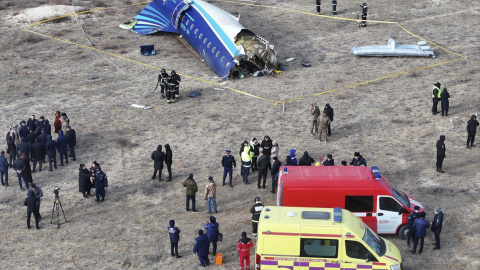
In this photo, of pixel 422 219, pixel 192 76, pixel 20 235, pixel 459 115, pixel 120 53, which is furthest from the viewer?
pixel 120 53

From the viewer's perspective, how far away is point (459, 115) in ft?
115

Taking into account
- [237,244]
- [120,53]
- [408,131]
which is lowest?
[237,244]

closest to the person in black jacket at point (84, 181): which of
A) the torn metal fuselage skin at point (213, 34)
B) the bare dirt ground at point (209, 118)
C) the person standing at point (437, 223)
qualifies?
the bare dirt ground at point (209, 118)

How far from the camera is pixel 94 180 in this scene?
28.4 m

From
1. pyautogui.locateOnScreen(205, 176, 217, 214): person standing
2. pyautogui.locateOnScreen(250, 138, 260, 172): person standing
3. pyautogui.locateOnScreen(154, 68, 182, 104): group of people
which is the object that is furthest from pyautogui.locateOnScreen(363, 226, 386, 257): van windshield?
pyautogui.locateOnScreen(154, 68, 182, 104): group of people

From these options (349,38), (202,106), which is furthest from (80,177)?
(349,38)

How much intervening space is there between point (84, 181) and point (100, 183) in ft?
2.35

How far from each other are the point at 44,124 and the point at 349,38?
2096 cm

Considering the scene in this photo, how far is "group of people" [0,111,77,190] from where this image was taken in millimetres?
29516

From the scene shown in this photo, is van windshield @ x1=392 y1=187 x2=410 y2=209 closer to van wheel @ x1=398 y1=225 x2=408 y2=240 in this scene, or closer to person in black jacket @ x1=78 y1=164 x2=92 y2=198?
van wheel @ x1=398 y1=225 x2=408 y2=240

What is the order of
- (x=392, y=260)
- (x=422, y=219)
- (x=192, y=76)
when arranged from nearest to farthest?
(x=392, y=260), (x=422, y=219), (x=192, y=76)

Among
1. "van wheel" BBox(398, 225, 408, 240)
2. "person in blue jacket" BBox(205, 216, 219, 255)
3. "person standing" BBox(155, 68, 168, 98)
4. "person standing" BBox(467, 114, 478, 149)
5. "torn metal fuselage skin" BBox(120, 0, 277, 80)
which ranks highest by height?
"torn metal fuselage skin" BBox(120, 0, 277, 80)

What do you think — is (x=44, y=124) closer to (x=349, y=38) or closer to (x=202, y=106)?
(x=202, y=106)

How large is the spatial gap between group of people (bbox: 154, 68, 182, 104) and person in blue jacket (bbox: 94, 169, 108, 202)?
9.77 m
